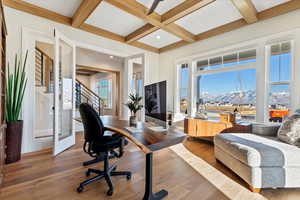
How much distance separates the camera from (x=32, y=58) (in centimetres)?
287

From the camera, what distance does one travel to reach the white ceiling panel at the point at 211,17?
2.76 m

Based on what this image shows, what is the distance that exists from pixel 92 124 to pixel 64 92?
188 cm

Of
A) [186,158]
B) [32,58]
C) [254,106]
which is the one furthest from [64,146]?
[254,106]

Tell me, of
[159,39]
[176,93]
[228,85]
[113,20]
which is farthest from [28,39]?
[228,85]

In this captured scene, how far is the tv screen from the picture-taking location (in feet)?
5.39

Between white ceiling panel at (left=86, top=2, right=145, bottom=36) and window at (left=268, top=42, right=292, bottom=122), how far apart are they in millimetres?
2898

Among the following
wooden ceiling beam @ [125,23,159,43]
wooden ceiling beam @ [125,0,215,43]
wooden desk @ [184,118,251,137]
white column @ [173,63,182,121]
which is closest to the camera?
wooden ceiling beam @ [125,0,215,43]

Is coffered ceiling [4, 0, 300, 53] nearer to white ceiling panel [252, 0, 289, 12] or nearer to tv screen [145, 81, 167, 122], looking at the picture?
white ceiling panel [252, 0, 289, 12]

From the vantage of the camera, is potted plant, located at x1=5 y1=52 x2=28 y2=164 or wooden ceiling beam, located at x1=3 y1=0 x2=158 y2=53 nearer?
potted plant, located at x1=5 y1=52 x2=28 y2=164

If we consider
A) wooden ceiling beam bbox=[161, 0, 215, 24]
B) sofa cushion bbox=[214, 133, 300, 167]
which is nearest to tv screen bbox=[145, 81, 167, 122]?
sofa cushion bbox=[214, 133, 300, 167]

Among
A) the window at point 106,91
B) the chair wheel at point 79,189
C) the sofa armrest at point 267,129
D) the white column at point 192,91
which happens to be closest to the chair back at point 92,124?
the chair wheel at point 79,189

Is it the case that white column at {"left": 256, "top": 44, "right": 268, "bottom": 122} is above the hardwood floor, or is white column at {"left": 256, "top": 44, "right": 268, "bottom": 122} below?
above

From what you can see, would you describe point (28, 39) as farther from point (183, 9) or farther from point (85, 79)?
point (85, 79)

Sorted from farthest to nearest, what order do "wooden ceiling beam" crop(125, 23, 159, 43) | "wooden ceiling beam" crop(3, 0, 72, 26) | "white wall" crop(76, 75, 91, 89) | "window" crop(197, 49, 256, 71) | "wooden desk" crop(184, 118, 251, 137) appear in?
1. "white wall" crop(76, 75, 91, 89)
2. "wooden ceiling beam" crop(125, 23, 159, 43)
3. "window" crop(197, 49, 256, 71)
4. "wooden desk" crop(184, 118, 251, 137)
5. "wooden ceiling beam" crop(3, 0, 72, 26)
